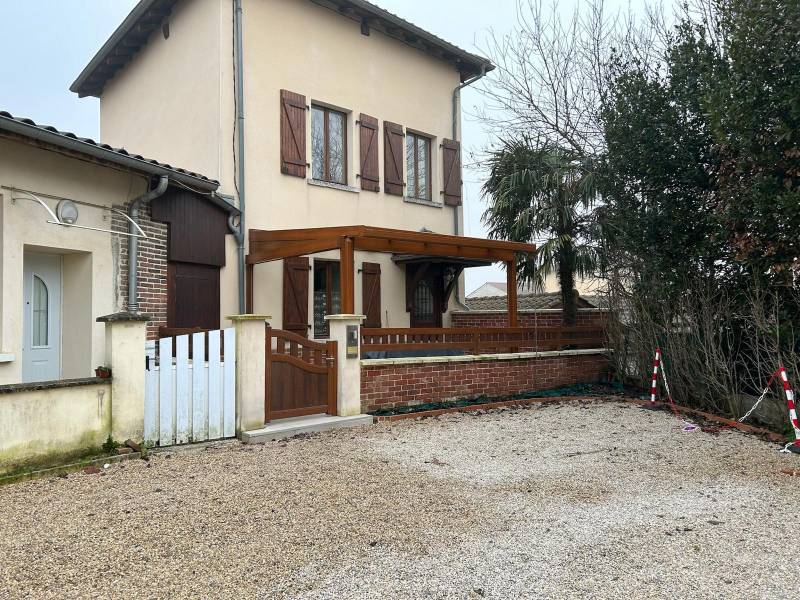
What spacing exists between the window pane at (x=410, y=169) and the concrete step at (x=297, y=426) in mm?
6212

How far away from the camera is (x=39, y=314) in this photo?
7.28m

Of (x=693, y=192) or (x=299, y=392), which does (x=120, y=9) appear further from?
(x=693, y=192)

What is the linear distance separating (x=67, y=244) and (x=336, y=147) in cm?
557

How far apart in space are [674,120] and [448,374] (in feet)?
16.0

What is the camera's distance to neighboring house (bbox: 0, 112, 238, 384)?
250 inches

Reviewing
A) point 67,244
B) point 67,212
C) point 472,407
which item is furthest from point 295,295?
point 67,212

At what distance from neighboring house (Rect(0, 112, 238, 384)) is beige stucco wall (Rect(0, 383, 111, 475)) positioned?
1.82 metres

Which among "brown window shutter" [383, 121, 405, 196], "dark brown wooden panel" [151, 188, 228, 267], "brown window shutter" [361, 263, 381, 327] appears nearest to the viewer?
"dark brown wooden panel" [151, 188, 228, 267]

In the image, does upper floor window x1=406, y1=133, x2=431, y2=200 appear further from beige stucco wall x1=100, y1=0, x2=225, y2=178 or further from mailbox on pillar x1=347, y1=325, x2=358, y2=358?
mailbox on pillar x1=347, y1=325, x2=358, y2=358

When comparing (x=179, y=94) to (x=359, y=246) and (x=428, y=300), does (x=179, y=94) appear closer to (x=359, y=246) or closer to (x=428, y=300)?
(x=359, y=246)

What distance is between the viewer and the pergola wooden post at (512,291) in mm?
10430

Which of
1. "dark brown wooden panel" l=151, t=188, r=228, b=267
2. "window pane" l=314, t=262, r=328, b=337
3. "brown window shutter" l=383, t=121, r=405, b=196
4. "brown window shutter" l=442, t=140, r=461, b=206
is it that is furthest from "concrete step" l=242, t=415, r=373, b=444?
"brown window shutter" l=442, t=140, r=461, b=206

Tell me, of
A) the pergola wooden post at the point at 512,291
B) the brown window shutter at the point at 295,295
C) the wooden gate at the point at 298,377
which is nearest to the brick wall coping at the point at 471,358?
the wooden gate at the point at 298,377

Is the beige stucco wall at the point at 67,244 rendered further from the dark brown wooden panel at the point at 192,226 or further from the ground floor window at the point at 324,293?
the ground floor window at the point at 324,293
